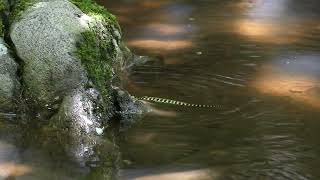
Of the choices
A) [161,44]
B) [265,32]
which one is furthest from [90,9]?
[265,32]

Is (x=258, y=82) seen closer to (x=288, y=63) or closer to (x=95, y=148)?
(x=288, y=63)

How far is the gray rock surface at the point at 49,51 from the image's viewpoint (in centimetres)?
575

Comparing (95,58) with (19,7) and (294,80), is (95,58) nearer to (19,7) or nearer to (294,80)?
(19,7)

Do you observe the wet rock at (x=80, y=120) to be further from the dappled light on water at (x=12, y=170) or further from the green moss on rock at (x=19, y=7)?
the green moss on rock at (x=19, y=7)

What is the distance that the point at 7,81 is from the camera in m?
5.92

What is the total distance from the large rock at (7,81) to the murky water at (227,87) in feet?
4.18

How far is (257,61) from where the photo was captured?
23.8 ft

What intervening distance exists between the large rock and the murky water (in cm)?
127

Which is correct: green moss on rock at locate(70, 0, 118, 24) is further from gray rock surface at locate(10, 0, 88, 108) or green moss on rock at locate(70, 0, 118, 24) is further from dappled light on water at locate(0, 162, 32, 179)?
dappled light on water at locate(0, 162, 32, 179)

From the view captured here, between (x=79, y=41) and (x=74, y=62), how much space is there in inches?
8.9

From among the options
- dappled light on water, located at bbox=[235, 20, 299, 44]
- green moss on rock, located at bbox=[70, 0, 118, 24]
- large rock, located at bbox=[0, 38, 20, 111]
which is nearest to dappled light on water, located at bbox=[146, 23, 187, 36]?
dappled light on water, located at bbox=[235, 20, 299, 44]

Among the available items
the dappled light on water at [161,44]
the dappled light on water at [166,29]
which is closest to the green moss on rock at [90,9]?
the dappled light on water at [161,44]

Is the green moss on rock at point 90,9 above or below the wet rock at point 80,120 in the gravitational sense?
above

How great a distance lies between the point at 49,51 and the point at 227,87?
78.6 inches
